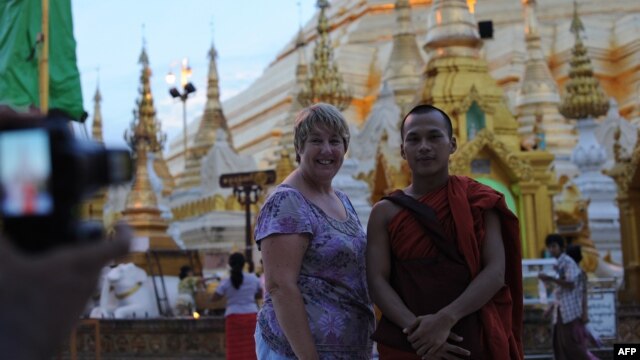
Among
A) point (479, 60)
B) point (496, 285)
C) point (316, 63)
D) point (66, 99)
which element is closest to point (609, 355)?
point (66, 99)

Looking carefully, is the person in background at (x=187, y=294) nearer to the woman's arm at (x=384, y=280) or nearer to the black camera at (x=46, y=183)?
the woman's arm at (x=384, y=280)

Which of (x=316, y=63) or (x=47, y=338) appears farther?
(x=316, y=63)

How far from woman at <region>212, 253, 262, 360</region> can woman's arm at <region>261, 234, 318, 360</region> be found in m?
4.32

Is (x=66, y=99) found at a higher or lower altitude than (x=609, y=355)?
higher

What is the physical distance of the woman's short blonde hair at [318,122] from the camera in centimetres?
297

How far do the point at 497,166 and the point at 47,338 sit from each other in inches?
431

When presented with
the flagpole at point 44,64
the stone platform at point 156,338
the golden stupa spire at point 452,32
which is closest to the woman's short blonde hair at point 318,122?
the flagpole at point 44,64

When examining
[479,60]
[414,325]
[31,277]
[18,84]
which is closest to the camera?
[31,277]

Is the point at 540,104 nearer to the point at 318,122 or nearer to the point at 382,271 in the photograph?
the point at 318,122

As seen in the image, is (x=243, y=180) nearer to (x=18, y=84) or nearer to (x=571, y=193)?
(x=571, y=193)

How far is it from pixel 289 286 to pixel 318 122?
50 centimetres

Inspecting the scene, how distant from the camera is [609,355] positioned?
7.39 meters

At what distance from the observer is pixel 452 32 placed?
1350 cm

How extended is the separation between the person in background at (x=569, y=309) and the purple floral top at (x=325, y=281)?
4.27 meters
